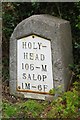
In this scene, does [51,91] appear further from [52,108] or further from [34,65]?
[34,65]

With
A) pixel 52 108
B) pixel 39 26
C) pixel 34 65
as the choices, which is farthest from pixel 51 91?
pixel 39 26

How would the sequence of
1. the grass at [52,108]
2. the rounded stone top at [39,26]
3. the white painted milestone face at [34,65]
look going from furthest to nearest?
the white painted milestone face at [34,65], the rounded stone top at [39,26], the grass at [52,108]

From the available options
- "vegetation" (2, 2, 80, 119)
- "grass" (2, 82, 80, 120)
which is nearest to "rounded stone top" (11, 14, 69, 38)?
"vegetation" (2, 2, 80, 119)

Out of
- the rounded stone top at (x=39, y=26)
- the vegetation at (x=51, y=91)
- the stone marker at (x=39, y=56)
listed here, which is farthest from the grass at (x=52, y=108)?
the rounded stone top at (x=39, y=26)

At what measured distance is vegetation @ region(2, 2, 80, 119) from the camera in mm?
4176

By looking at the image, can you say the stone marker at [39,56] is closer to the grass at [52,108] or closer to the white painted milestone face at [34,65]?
the white painted milestone face at [34,65]

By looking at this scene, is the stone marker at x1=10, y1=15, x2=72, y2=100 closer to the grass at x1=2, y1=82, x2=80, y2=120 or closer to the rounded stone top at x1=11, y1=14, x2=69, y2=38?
the rounded stone top at x1=11, y1=14, x2=69, y2=38

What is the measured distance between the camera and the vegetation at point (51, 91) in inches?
164

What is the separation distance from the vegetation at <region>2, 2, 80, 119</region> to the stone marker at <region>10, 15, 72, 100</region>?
14 centimetres

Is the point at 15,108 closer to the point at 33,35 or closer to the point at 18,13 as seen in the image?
the point at 33,35

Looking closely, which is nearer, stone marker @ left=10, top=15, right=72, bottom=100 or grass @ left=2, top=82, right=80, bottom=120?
grass @ left=2, top=82, right=80, bottom=120

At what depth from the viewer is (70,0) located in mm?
5152

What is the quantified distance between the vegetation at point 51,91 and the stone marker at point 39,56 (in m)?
0.14

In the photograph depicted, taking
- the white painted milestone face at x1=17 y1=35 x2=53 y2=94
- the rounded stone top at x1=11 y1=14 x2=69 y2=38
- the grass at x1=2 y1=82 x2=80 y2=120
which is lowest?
the grass at x1=2 y1=82 x2=80 y2=120
